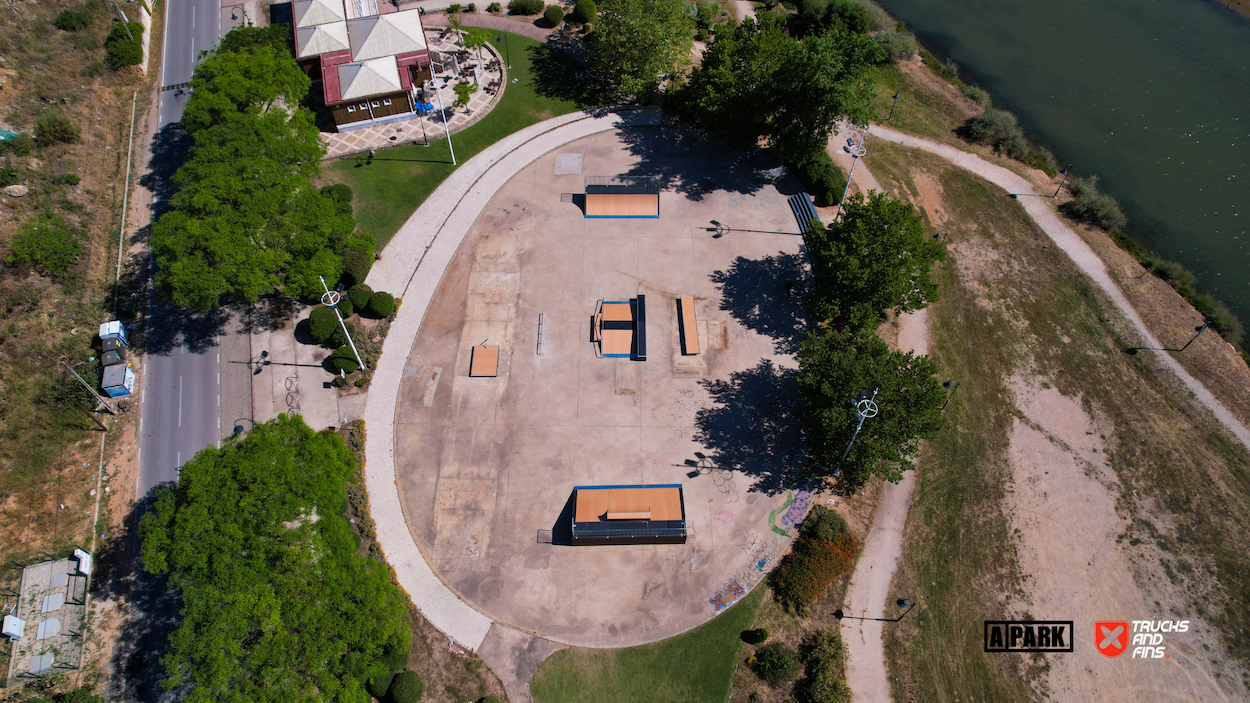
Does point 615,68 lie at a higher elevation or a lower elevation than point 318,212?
higher

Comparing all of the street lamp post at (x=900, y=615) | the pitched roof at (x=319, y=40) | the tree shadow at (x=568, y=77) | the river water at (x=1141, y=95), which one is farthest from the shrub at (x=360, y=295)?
the river water at (x=1141, y=95)

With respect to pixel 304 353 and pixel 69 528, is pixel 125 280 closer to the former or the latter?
pixel 304 353

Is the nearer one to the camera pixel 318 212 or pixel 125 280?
pixel 318 212

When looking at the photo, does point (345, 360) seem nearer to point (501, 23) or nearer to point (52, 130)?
point (52, 130)

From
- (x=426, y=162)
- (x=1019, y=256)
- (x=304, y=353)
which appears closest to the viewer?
(x=304, y=353)

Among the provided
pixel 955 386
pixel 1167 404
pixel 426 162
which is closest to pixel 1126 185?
pixel 1167 404

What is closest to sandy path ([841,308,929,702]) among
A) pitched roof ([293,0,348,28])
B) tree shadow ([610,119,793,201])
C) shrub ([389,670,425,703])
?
shrub ([389,670,425,703])
